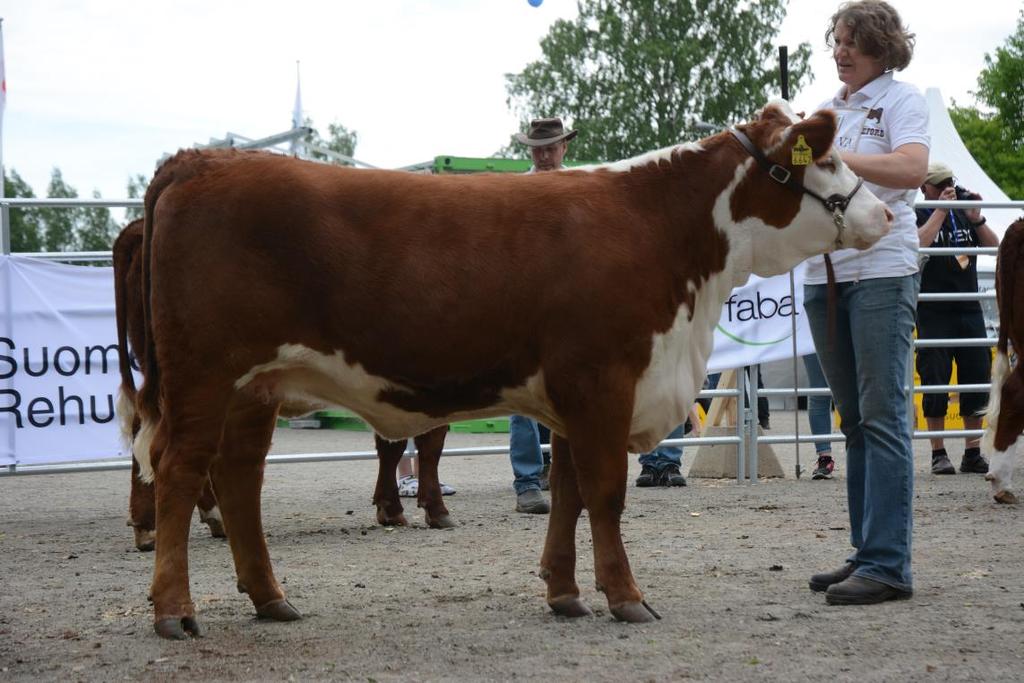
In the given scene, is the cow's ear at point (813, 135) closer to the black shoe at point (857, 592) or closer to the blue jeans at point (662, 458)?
the black shoe at point (857, 592)

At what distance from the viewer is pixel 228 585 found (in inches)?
217

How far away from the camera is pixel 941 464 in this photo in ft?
33.1

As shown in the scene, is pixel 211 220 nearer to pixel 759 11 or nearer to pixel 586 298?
pixel 586 298

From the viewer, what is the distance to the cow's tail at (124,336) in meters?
6.51

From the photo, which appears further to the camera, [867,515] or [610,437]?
[867,515]

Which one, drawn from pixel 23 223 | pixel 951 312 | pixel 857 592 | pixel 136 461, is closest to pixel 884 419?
pixel 857 592

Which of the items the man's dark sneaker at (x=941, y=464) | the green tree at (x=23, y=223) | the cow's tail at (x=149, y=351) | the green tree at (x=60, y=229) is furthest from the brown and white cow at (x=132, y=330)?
the green tree at (x=60, y=229)

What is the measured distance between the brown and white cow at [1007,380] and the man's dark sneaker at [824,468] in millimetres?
1916

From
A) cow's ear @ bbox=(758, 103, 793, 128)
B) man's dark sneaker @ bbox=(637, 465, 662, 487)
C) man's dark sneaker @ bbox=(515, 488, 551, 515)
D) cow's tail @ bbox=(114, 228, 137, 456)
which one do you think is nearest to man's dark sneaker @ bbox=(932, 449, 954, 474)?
man's dark sneaker @ bbox=(637, 465, 662, 487)

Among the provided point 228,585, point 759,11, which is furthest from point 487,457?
point 759,11

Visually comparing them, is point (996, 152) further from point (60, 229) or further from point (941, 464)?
point (60, 229)

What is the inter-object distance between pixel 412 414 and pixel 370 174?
88cm

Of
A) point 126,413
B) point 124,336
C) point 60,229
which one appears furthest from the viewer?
point 60,229

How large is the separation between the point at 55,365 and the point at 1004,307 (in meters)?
6.24
